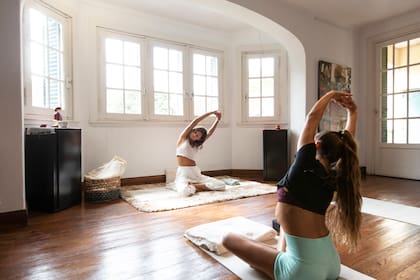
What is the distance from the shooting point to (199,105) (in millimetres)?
4555

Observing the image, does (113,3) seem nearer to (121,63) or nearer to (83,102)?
(121,63)

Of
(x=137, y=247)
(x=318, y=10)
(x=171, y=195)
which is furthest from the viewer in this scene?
(x=318, y=10)

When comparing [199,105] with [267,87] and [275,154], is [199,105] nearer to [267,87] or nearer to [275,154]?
[267,87]

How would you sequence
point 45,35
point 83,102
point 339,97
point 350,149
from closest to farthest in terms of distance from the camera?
point 350,149 → point 339,97 → point 45,35 → point 83,102

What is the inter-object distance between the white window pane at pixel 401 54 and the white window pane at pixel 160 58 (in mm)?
3796

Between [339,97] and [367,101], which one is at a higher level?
[367,101]

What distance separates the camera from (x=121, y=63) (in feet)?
12.7

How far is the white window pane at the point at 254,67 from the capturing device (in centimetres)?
466

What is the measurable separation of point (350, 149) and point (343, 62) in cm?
403

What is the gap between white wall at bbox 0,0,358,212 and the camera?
3.52m

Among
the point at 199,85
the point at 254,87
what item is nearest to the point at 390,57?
the point at 254,87

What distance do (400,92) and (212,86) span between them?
10.2 ft

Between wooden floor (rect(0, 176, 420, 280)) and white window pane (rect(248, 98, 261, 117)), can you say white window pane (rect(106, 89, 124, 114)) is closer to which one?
wooden floor (rect(0, 176, 420, 280))

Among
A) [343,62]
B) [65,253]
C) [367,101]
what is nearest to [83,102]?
[65,253]
